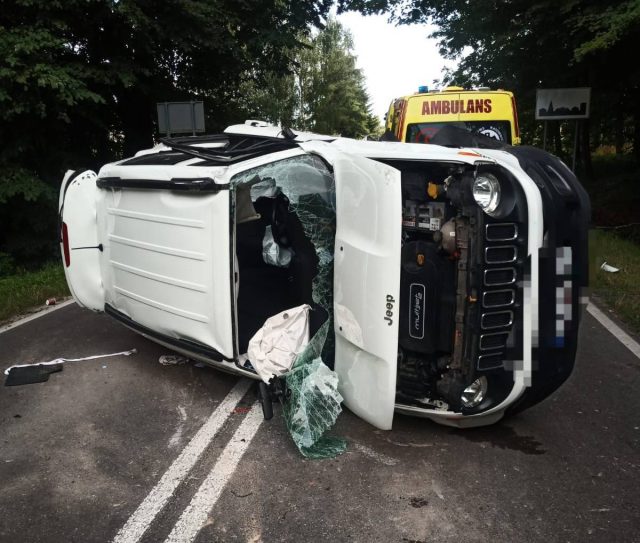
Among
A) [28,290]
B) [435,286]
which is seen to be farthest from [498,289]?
[28,290]

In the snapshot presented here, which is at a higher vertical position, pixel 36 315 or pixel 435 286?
pixel 435 286

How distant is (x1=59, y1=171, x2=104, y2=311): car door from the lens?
467 centimetres

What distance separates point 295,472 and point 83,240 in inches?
110

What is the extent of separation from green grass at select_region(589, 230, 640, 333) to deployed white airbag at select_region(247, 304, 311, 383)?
5.80ft

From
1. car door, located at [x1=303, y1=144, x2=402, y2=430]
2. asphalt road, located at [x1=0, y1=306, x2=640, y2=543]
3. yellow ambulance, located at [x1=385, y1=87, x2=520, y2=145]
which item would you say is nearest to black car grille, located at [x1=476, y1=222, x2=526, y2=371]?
car door, located at [x1=303, y1=144, x2=402, y2=430]

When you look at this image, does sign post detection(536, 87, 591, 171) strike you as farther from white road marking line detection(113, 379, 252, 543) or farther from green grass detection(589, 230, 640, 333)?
white road marking line detection(113, 379, 252, 543)

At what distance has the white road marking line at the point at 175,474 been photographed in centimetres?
257

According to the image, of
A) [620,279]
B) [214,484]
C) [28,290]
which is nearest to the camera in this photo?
[214,484]

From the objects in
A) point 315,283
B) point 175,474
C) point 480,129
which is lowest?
point 175,474

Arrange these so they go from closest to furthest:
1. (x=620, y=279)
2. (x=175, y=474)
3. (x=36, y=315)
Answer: (x=175, y=474) → (x=36, y=315) → (x=620, y=279)

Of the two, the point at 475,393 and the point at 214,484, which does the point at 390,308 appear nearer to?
the point at 475,393

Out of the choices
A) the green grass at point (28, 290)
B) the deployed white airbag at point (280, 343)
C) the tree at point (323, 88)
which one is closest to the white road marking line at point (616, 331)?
the deployed white airbag at point (280, 343)

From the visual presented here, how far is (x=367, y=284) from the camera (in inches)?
122

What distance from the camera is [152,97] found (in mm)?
12664
